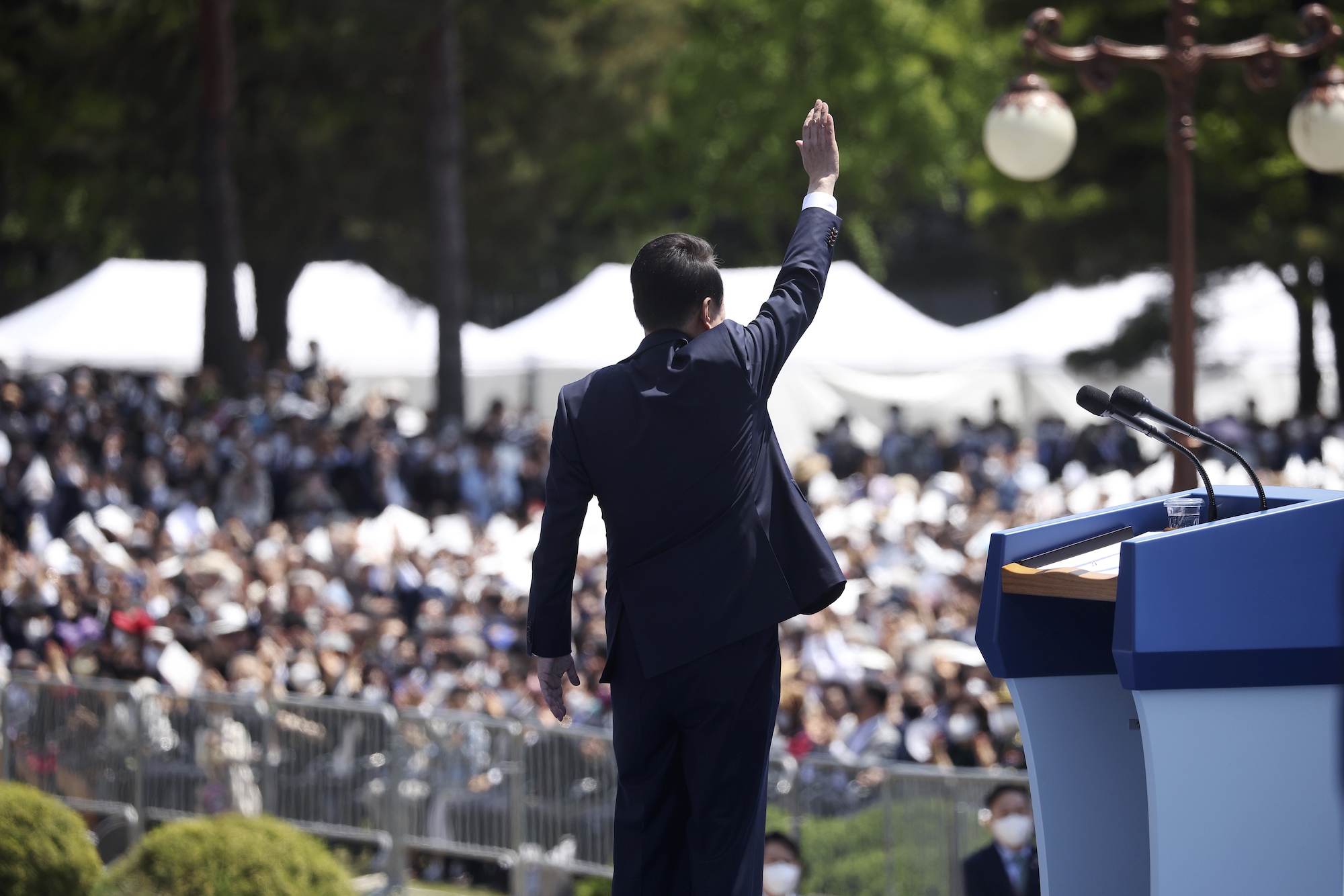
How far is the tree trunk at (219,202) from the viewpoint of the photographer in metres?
23.4

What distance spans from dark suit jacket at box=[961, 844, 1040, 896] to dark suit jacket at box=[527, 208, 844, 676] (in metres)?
2.56

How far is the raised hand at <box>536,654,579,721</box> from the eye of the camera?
344 cm

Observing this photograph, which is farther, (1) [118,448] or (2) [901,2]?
(2) [901,2]

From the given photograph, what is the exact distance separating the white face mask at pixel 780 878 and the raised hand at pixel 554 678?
3824 millimetres

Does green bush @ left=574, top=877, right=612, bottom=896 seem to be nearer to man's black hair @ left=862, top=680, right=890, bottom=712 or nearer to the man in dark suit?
man's black hair @ left=862, top=680, right=890, bottom=712

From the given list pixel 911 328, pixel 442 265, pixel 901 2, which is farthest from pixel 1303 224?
pixel 901 2

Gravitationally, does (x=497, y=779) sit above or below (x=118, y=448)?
below

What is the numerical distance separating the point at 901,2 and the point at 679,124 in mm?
5714

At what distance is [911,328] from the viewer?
2448 cm

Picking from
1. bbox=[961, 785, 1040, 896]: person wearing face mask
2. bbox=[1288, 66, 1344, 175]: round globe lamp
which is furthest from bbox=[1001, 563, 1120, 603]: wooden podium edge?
bbox=[1288, 66, 1344, 175]: round globe lamp

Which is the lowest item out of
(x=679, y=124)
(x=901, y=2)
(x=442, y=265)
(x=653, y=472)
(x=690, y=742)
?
(x=690, y=742)

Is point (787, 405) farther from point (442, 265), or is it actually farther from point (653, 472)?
point (653, 472)

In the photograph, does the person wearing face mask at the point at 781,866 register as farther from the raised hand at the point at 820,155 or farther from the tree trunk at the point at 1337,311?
the tree trunk at the point at 1337,311

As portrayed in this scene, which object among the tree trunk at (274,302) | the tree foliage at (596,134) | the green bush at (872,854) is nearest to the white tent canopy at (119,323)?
the tree foliage at (596,134)
